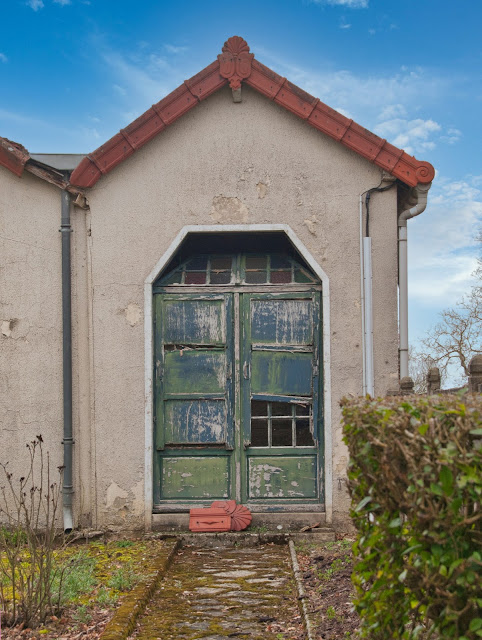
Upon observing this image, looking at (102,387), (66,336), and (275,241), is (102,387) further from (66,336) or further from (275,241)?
(275,241)

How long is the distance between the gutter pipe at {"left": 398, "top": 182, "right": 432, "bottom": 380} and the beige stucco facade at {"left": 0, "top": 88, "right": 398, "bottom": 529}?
0.32ft

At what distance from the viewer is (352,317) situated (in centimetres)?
762

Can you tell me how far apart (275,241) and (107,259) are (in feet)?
6.66

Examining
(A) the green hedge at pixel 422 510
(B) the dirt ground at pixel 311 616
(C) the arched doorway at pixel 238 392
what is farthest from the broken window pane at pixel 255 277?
(A) the green hedge at pixel 422 510

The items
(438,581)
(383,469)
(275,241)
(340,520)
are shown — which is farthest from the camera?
(275,241)

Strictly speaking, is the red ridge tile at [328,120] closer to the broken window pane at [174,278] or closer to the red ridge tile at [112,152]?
the red ridge tile at [112,152]

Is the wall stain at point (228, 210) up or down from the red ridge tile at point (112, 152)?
down

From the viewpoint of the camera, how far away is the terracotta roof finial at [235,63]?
760cm

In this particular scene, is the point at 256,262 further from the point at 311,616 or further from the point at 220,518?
the point at 311,616

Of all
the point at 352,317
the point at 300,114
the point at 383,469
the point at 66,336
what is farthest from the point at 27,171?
the point at 383,469

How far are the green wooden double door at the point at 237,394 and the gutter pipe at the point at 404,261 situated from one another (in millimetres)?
941

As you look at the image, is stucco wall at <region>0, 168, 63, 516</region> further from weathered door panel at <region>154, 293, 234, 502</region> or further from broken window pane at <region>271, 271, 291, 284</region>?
broken window pane at <region>271, 271, 291, 284</region>

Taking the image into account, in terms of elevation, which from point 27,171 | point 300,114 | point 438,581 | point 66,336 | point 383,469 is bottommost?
point 438,581

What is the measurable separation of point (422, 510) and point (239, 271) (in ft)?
17.9
